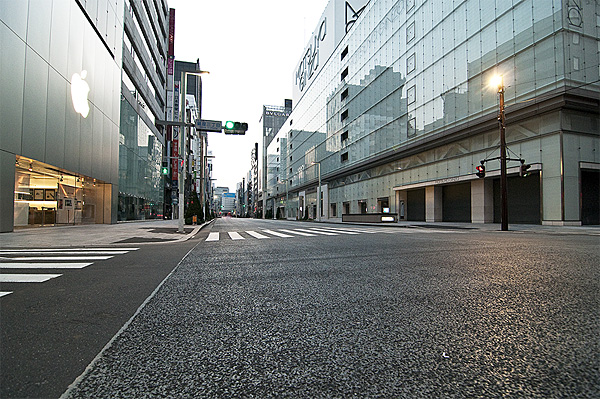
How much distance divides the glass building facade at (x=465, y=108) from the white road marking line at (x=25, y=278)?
23546 mm

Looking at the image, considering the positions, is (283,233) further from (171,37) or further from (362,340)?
(171,37)

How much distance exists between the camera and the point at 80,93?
18.8 m

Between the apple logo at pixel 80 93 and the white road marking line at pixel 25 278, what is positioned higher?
the apple logo at pixel 80 93

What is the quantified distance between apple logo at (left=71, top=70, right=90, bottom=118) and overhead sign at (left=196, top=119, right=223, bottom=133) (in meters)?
7.81

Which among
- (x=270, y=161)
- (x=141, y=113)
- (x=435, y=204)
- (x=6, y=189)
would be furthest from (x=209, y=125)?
(x=270, y=161)

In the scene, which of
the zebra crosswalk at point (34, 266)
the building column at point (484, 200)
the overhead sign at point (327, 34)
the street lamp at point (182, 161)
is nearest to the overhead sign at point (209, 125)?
the street lamp at point (182, 161)

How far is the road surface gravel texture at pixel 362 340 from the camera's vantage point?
1694mm

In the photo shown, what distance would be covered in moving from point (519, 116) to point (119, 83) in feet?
93.7

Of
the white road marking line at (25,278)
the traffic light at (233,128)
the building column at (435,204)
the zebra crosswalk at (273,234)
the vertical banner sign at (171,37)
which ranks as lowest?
the zebra crosswalk at (273,234)

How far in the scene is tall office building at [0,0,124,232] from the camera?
43.4ft

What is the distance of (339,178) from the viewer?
5141 cm

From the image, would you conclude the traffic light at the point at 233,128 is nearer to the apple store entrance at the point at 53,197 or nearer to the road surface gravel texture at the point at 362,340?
the apple store entrance at the point at 53,197

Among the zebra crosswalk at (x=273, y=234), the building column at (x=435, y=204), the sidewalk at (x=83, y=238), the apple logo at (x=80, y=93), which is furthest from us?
the building column at (x=435, y=204)

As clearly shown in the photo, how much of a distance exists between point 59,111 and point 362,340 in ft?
65.1
